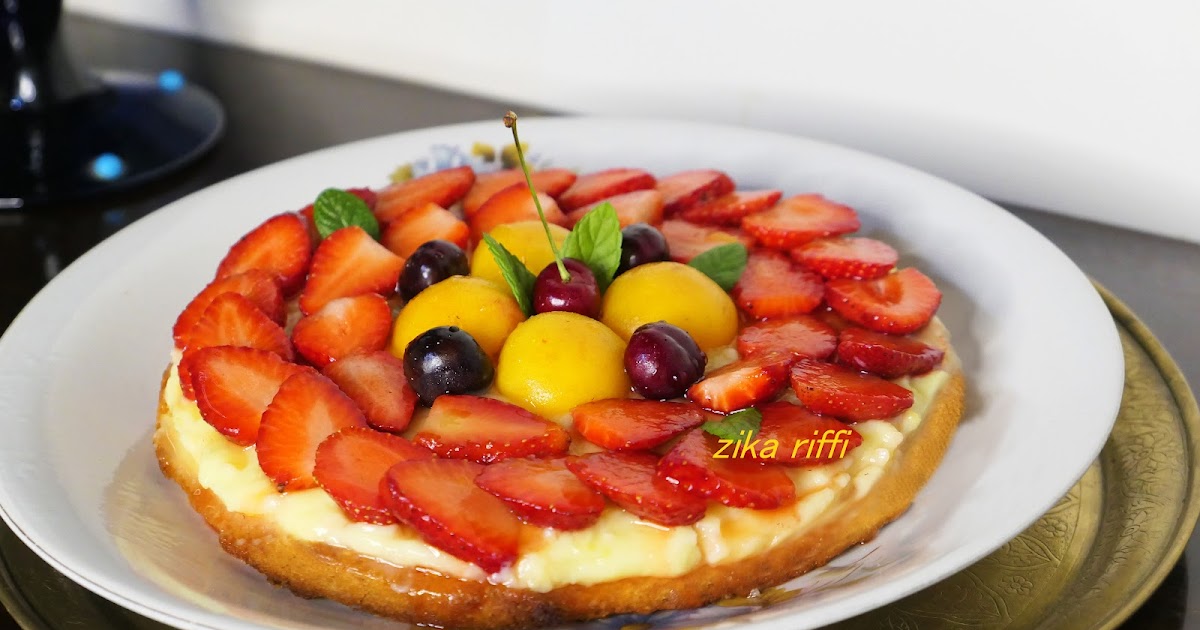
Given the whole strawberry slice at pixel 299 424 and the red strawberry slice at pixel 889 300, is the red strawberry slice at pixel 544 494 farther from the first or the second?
the red strawberry slice at pixel 889 300

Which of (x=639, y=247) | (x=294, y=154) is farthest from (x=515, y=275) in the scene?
(x=294, y=154)

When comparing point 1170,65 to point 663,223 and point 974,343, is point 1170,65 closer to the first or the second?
point 974,343

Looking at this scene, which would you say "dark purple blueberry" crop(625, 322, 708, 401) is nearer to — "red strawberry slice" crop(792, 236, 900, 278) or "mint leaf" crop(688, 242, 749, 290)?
"mint leaf" crop(688, 242, 749, 290)

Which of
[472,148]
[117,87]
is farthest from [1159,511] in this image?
[117,87]

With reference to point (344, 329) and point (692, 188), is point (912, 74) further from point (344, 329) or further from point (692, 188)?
point (344, 329)

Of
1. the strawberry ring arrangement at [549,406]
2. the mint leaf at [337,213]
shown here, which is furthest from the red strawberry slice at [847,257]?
the mint leaf at [337,213]

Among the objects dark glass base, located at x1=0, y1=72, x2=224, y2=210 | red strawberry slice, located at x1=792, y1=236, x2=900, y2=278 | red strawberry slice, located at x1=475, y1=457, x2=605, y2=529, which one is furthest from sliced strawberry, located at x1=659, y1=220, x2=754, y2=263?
dark glass base, located at x1=0, y1=72, x2=224, y2=210
